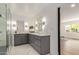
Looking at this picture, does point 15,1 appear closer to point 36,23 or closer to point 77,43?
point 36,23

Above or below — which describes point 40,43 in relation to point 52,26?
below

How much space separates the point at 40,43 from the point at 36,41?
0.31ft

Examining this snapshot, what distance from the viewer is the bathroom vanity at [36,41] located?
197cm

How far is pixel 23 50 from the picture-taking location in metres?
1.92

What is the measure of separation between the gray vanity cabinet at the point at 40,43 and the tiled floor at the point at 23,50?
8 cm

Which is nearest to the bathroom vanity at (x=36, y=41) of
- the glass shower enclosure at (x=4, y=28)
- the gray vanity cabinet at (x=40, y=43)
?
the gray vanity cabinet at (x=40, y=43)

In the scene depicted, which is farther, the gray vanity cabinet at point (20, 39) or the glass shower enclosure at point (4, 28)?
the gray vanity cabinet at point (20, 39)

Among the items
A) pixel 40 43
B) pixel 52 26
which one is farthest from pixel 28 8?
pixel 40 43

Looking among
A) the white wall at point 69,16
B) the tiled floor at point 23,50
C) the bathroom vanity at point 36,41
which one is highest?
the white wall at point 69,16

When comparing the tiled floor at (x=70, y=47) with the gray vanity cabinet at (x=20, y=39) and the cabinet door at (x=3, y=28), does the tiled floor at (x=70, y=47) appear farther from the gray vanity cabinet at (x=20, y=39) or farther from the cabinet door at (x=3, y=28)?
the cabinet door at (x=3, y=28)

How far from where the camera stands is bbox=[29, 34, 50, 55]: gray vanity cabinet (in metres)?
1.96

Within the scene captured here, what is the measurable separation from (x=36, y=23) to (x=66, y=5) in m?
0.70

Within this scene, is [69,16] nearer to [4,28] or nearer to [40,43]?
[40,43]
